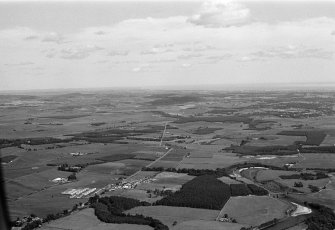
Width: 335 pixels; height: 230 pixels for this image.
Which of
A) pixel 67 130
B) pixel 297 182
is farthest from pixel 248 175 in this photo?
pixel 67 130

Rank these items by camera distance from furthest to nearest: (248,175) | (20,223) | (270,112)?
(270,112), (248,175), (20,223)

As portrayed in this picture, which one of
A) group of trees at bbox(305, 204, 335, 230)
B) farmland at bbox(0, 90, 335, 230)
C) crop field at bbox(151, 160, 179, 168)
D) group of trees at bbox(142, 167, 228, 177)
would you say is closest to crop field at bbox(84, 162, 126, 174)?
farmland at bbox(0, 90, 335, 230)

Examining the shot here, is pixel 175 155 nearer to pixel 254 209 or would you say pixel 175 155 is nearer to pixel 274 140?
pixel 274 140

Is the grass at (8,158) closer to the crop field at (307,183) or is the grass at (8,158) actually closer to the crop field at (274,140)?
the crop field at (307,183)

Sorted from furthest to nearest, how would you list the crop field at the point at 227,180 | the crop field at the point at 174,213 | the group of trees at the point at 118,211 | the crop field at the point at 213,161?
the crop field at the point at 213,161 < the crop field at the point at 227,180 < the crop field at the point at 174,213 < the group of trees at the point at 118,211

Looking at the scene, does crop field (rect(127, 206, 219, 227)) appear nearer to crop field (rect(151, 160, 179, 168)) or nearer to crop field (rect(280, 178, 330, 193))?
crop field (rect(280, 178, 330, 193))

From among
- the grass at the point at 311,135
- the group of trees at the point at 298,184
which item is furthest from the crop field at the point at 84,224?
the grass at the point at 311,135

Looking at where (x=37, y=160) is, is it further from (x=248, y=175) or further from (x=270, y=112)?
(x=270, y=112)
